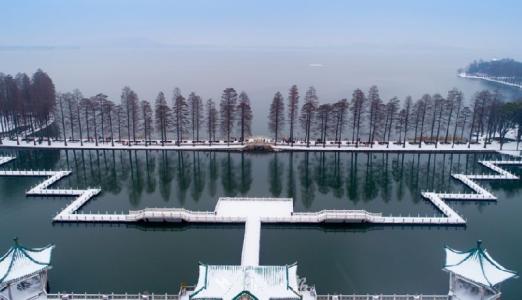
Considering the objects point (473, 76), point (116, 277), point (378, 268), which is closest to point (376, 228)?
point (378, 268)

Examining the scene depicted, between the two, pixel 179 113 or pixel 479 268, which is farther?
pixel 179 113

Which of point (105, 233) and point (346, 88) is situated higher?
point (346, 88)

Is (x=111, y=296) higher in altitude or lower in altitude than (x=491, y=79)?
lower

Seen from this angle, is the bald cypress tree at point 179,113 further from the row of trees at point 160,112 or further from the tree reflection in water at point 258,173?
the tree reflection in water at point 258,173

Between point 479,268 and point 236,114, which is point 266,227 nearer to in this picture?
point 479,268

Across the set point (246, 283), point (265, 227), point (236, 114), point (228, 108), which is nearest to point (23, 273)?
point (246, 283)

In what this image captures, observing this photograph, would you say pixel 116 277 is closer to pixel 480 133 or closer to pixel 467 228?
pixel 467 228
